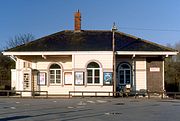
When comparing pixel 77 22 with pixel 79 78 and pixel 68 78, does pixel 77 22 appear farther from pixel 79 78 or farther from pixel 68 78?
pixel 79 78

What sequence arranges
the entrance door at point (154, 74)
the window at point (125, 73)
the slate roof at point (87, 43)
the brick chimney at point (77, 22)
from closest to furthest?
the slate roof at point (87, 43) → the entrance door at point (154, 74) → the window at point (125, 73) → the brick chimney at point (77, 22)

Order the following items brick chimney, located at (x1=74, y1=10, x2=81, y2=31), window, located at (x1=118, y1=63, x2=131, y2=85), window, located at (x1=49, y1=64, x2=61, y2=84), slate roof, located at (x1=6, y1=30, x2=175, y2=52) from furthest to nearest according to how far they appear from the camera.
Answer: brick chimney, located at (x1=74, y1=10, x2=81, y2=31)
window, located at (x1=49, y1=64, x2=61, y2=84)
window, located at (x1=118, y1=63, x2=131, y2=85)
slate roof, located at (x1=6, y1=30, x2=175, y2=52)

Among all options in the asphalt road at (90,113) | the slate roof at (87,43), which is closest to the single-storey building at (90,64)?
the slate roof at (87,43)

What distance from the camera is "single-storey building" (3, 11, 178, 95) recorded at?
112ft

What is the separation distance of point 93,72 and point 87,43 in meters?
2.94

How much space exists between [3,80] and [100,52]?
24.5m

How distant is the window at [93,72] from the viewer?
3428 centimetres

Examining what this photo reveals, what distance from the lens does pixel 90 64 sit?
34344 millimetres

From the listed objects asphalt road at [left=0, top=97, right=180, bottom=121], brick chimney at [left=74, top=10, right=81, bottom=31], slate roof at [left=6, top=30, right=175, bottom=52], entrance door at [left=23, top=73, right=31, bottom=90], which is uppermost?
brick chimney at [left=74, top=10, right=81, bottom=31]

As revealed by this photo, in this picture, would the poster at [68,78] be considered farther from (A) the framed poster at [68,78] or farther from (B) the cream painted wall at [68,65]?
(B) the cream painted wall at [68,65]

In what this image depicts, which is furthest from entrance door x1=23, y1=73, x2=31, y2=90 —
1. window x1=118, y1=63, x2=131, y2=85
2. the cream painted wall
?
window x1=118, y1=63, x2=131, y2=85

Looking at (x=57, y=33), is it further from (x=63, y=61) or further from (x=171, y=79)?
(x=171, y=79)

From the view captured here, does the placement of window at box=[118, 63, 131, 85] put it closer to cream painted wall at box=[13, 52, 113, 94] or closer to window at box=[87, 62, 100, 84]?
cream painted wall at box=[13, 52, 113, 94]

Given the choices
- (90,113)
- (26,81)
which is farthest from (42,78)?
(90,113)
